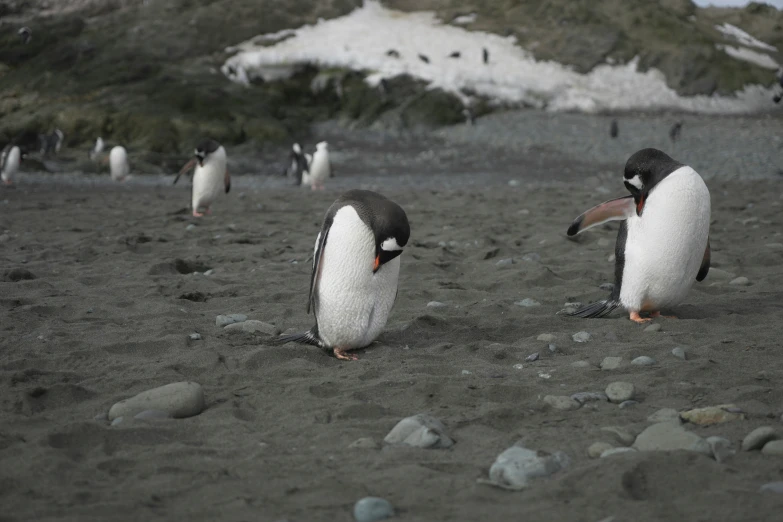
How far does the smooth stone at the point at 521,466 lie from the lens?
2348mm

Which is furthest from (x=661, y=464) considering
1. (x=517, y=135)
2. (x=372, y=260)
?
(x=517, y=135)

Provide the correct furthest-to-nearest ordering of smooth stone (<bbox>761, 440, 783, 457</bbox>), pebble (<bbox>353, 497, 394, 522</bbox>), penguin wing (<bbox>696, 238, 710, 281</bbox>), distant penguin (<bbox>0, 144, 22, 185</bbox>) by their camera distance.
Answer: distant penguin (<bbox>0, 144, 22, 185</bbox>) < penguin wing (<bbox>696, 238, 710, 281</bbox>) < smooth stone (<bbox>761, 440, 783, 457</bbox>) < pebble (<bbox>353, 497, 394, 522</bbox>)

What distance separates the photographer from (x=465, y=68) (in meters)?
25.1

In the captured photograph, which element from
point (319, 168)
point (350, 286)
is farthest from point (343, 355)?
point (319, 168)

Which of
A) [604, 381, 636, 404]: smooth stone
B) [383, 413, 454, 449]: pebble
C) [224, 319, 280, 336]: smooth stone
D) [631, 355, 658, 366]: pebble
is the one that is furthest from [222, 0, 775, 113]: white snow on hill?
[383, 413, 454, 449]: pebble

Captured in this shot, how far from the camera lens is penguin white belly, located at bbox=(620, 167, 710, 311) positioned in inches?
172

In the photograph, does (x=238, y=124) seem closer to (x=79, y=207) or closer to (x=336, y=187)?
(x=336, y=187)

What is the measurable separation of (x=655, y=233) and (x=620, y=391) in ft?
4.96

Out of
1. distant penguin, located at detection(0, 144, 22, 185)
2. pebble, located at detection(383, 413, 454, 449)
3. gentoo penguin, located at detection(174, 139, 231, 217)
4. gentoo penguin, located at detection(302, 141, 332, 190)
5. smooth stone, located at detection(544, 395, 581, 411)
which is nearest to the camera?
pebble, located at detection(383, 413, 454, 449)

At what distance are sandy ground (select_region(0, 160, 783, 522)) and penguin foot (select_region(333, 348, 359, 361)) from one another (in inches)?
4.0

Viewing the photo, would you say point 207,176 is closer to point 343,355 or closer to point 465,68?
point 343,355

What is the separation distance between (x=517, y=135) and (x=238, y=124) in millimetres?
7012

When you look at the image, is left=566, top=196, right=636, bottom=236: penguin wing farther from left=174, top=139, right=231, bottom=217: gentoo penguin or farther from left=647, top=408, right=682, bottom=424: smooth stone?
left=174, top=139, right=231, bottom=217: gentoo penguin

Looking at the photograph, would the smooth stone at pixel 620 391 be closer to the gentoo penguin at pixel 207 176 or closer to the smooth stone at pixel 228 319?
the smooth stone at pixel 228 319
